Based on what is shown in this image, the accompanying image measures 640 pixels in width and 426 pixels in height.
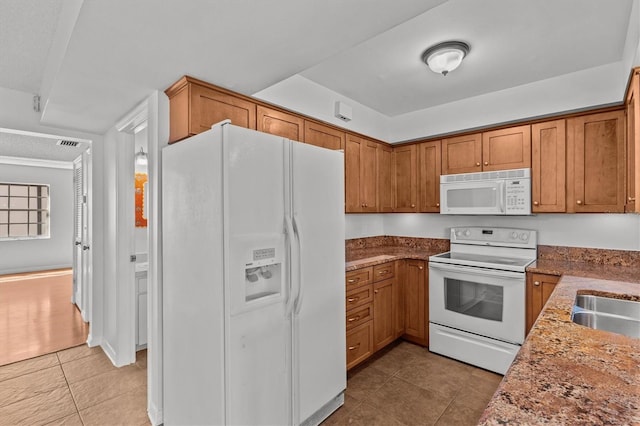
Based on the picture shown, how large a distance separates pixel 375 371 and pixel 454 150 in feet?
7.97

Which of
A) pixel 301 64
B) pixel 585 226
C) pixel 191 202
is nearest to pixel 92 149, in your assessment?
pixel 191 202

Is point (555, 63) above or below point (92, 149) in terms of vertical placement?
above

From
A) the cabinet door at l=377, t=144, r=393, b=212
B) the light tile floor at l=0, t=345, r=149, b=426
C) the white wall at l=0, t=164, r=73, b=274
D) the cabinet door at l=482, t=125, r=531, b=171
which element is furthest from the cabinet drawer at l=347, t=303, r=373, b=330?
the white wall at l=0, t=164, r=73, b=274

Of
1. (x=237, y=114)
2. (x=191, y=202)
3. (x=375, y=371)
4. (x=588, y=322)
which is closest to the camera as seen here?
(x=588, y=322)

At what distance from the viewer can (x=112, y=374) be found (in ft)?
9.34

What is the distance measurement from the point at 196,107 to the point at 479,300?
9.42 feet

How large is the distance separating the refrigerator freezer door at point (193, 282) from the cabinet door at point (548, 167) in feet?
9.49

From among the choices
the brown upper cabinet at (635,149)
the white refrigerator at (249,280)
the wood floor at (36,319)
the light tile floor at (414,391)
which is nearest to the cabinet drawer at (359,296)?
the white refrigerator at (249,280)

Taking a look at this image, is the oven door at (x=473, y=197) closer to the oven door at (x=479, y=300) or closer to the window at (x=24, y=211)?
the oven door at (x=479, y=300)

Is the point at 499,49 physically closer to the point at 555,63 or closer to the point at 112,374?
the point at 555,63

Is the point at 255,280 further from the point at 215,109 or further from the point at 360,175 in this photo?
the point at 360,175

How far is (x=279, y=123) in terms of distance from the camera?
2672 millimetres

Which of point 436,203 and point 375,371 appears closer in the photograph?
point 375,371

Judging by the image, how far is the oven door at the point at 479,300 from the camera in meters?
2.69
